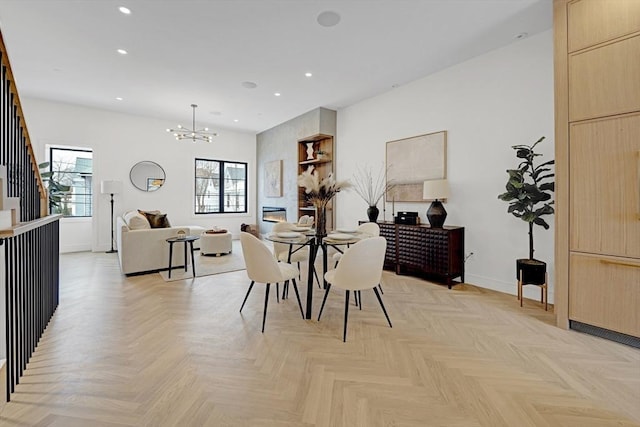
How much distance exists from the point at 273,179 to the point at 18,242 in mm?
6143

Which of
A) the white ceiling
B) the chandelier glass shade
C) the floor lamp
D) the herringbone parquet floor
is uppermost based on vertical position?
the white ceiling

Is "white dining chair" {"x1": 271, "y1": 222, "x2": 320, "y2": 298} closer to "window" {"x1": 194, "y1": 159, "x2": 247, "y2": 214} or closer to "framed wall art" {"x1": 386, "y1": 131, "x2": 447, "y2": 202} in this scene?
"framed wall art" {"x1": 386, "y1": 131, "x2": 447, "y2": 202}

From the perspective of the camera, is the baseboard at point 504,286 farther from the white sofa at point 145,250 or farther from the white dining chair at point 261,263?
the white sofa at point 145,250

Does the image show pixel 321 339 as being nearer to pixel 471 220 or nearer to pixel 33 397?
pixel 33 397

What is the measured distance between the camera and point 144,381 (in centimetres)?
186

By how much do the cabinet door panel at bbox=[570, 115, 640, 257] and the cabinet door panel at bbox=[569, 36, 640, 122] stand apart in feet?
0.34

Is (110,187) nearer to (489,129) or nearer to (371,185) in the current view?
(371,185)

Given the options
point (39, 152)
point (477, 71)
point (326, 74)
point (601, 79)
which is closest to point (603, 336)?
point (601, 79)

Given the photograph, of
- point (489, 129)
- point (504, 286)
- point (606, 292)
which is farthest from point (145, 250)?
point (606, 292)

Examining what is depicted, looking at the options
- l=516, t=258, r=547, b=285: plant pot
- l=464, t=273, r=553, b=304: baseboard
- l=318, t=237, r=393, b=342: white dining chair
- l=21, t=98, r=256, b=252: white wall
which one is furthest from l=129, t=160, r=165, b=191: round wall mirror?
l=516, t=258, r=547, b=285: plant pot

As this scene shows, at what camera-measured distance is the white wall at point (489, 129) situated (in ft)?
11.3

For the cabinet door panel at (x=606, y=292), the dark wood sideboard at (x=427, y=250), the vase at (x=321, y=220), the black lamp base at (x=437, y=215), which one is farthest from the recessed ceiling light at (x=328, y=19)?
the cabinet door panel at (x=606, y=292)

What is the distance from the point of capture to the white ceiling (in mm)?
2996

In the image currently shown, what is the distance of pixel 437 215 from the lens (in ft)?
13.2
